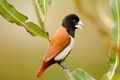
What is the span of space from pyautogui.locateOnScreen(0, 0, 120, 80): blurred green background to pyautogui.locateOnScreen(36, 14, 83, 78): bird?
5.26 feet

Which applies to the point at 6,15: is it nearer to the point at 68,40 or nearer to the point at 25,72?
the point at 68,40

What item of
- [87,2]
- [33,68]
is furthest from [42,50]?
[87,2]

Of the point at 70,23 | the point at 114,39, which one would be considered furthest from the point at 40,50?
the point at 114,39

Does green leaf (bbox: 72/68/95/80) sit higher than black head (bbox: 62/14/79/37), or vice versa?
black head (bbox: 62/14/79/37)

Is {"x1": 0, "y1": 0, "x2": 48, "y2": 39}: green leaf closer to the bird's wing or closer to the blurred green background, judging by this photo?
the bird's wing

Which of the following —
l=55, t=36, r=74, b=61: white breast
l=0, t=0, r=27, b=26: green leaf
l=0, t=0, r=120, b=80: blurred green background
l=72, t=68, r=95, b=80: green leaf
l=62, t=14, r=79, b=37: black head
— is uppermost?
l=0, t=0, r=27, b=26: green leaf

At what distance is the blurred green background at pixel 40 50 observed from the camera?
9.04 ft

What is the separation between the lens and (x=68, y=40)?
1.03 meters

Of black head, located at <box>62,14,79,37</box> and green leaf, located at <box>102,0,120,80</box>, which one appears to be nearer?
green leaf, located at <box>102,0,120,80</box>

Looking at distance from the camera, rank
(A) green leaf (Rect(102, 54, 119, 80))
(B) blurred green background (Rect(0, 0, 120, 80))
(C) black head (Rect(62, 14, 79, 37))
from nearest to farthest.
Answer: (A) green leaf (Rect(102, 54, 119, 80)) → (C) black head (Rect(62, 14, 79, 37)) → (B) blurred green background (Rect(0, 0, 120, 80))

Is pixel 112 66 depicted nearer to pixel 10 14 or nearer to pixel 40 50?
pixel 10 14

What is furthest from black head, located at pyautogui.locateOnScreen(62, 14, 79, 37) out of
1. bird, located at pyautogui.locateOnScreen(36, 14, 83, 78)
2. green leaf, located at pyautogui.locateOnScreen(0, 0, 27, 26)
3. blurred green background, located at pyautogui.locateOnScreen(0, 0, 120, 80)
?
Answer: blurred green background, located at pyautogui.locateOnScreen(0, 0, 120, 80)

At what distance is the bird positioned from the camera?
38.8 inches

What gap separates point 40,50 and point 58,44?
6.28 feet
